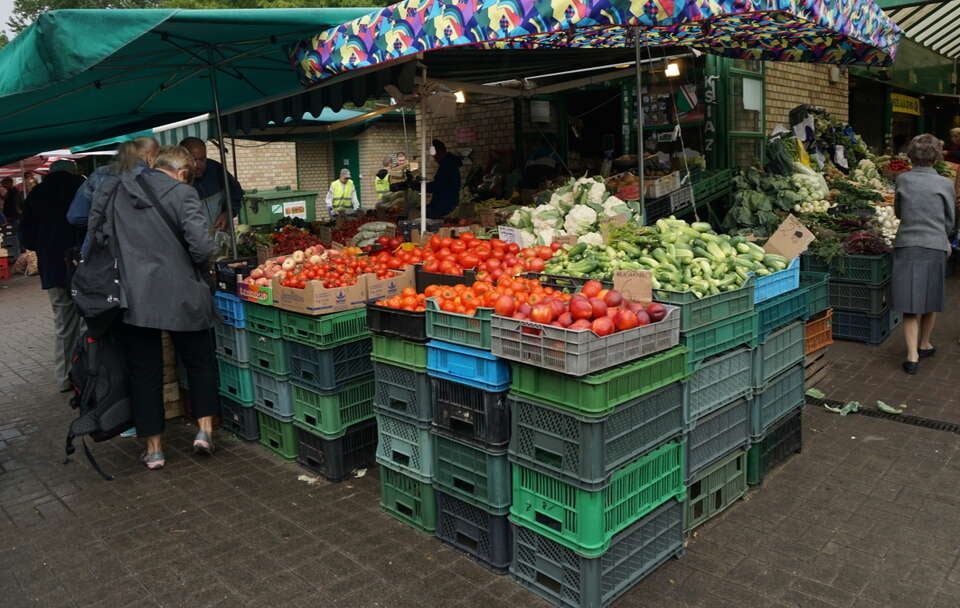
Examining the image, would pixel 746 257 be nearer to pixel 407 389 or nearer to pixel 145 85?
pixel 407 389

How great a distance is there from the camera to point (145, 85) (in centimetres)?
718

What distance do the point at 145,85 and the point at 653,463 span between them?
633cm

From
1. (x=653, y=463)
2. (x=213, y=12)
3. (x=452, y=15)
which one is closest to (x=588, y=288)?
(x=653, y=463)

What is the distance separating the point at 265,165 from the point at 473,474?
61.6ft

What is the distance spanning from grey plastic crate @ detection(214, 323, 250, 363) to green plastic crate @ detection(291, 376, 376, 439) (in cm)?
66

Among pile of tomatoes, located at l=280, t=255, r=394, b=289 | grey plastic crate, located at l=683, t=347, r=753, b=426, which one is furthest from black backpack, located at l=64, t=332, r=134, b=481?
grey plastic crate, located at l=683, t=347, r=753, b=426

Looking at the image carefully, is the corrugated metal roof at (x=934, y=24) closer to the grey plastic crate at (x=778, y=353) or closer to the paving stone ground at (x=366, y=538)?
the grey plastic crate at (x=778, y=353)

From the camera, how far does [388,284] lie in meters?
4.98

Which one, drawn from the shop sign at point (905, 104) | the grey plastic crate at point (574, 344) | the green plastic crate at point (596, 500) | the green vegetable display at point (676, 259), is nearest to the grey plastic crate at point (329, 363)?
the green vegetable display at point (676, 259)

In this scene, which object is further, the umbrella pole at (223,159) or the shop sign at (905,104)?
the shop sign at (905,104)

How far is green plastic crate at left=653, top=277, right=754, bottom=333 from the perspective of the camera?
3.67 m

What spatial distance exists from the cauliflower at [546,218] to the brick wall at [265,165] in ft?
50.3

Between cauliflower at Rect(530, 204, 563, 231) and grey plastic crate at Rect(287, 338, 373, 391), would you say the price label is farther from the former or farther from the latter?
cauliflower at Rect(530, 204, 563, 231)

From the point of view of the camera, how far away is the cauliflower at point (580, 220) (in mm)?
6297
